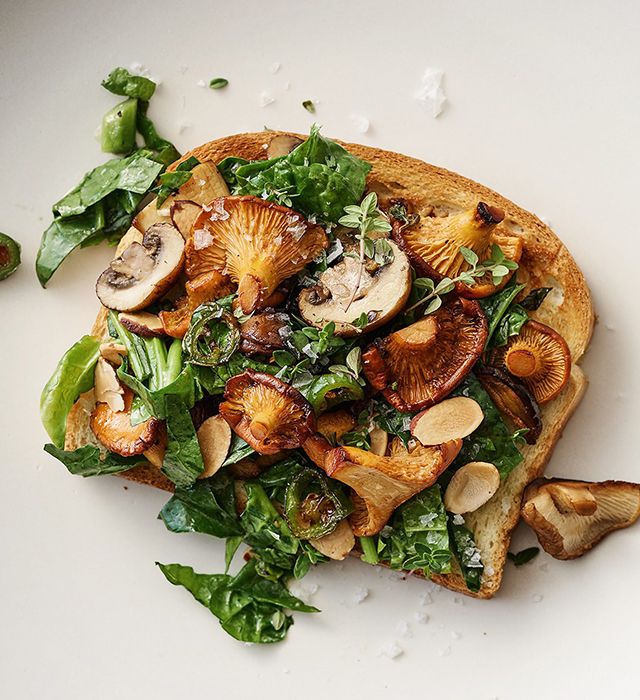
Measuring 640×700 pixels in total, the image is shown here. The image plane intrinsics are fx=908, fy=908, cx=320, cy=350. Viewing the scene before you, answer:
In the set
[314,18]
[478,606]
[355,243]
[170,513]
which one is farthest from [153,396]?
[314,18]

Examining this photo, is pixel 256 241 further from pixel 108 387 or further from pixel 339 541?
pixel 339 541

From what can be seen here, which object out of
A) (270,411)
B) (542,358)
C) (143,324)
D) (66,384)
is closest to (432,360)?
(542,358)

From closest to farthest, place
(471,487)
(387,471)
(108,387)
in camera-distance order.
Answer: (387,471)
(471,487)
(108,387)

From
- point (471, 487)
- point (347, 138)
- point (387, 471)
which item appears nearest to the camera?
point (387, 471)

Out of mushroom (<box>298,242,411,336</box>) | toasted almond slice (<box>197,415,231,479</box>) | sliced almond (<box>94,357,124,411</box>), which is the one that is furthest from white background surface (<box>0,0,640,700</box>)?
mushroom (<box>298,242,411,336</box>)

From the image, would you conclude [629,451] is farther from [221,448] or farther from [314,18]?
[314,18]

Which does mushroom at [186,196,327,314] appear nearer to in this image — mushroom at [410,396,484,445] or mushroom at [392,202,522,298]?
mushroom at [392,202,522,298]
